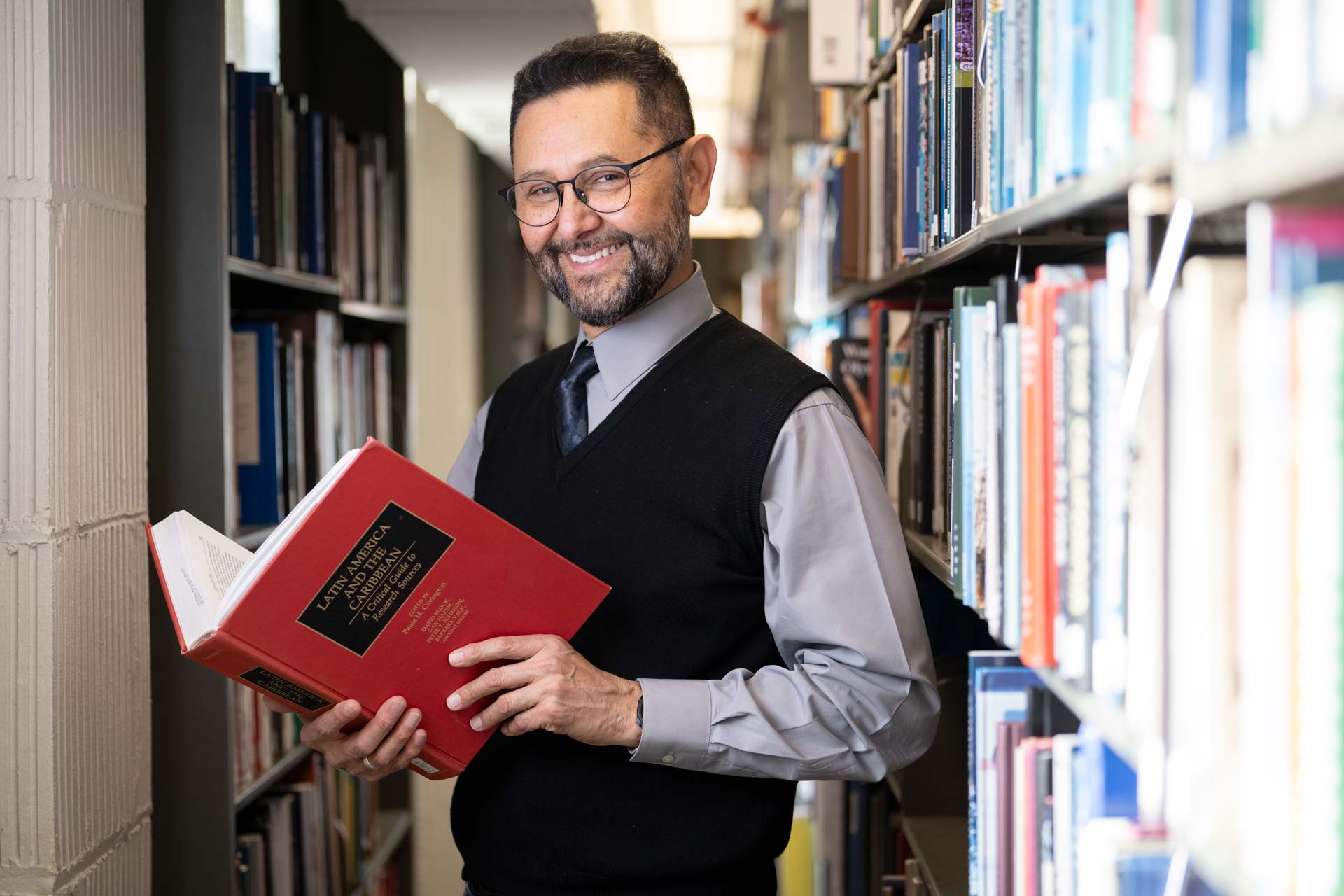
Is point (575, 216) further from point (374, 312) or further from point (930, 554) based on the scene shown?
point (374, 312)

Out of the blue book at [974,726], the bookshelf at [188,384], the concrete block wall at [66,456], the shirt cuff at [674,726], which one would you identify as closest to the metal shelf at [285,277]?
the bookshelf at [188,384]

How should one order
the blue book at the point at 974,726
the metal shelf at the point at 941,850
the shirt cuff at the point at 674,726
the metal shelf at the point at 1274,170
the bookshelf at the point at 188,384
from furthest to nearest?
1. the bookshelf at the point at 188,384
2. the metal shelf at the point at 941,850
3. the shirt cuff at the point at 674,726
4. the blue book at the point at 974,726
5. the metal shelf at the point at 1274,170

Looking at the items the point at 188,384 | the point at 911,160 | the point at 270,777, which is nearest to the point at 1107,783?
the point at 911,160

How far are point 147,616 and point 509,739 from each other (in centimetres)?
58

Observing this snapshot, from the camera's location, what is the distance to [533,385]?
1.68 m

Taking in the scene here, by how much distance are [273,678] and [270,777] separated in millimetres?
1168

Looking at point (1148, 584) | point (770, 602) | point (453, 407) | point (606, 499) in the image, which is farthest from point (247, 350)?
point (453, 407)

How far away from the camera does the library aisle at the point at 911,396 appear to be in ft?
1.78

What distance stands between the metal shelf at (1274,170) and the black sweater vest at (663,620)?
2.53 feet

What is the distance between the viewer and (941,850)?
5.92 ft

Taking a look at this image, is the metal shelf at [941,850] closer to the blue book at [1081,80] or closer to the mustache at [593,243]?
the mustache at [593,243]

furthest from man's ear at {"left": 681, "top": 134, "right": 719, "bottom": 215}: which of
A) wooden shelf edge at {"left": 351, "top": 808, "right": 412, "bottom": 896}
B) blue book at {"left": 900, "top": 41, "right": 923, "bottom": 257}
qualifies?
wooden shelf edge at {"left": 351, "top": 808, "right": 412, "bottom": 896}

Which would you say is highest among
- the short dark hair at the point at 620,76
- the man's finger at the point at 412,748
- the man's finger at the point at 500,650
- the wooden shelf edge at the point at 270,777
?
the short dark hair at the point at 620,76

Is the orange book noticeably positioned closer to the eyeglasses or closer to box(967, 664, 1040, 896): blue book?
box(967, 664, 1040, 896): blue book
